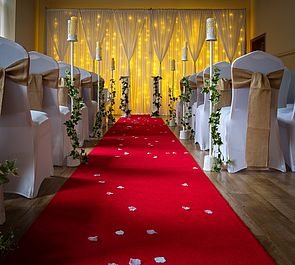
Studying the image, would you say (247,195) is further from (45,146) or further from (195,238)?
(45,146)

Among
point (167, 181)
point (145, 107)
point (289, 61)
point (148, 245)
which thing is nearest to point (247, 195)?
point (167, 181)

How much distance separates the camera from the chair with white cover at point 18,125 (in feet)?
8.90

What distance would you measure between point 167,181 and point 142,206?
31.7 inches

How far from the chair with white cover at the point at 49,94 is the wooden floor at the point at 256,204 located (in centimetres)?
25

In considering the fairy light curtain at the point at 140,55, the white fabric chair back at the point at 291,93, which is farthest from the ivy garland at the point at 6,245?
the fairy light curtain at the point at 140,55

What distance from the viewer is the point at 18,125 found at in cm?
287

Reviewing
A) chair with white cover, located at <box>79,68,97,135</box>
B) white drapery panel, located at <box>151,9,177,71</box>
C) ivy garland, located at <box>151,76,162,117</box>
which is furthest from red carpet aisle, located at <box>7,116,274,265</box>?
white drapery panel, located at <box>151,9,177,71</box>

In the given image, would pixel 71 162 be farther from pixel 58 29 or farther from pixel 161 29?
pixel 58 29

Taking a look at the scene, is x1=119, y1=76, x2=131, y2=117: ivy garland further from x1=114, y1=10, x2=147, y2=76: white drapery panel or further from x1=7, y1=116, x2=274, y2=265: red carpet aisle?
x1=7, y1=116, x2=274, y2=265: red carpet aisle

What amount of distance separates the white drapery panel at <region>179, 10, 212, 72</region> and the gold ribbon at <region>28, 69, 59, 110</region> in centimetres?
927

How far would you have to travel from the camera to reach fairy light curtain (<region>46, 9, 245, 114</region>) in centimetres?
1266

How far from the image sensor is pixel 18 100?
9.22 feet

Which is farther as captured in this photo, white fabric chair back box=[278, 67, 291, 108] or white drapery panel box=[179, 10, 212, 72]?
white drapery panel box=[179, 10, 212, 72]

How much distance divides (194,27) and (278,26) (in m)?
3.34
